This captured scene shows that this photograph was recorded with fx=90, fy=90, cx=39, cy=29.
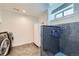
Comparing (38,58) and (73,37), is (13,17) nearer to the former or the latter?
(38,58)

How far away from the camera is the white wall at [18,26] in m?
0.97

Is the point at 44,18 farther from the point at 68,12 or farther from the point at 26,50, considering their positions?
the point at 26,50

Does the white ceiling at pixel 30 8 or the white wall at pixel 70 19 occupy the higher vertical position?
the white ceiling at pixel 30 8

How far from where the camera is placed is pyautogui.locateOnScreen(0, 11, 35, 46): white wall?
0.97 m

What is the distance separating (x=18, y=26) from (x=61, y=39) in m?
0.50

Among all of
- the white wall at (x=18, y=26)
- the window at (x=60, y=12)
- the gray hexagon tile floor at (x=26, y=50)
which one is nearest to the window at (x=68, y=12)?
the window at (x=60, y=12)

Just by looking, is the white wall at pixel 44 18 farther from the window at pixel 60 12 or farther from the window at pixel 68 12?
the window at pixel 68 12

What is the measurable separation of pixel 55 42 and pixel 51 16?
29cm

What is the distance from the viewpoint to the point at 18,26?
1022 millimetres

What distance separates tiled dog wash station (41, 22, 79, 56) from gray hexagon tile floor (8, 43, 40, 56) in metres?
0.08

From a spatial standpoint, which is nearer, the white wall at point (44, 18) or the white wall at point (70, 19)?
the white wall at point (70, 19)

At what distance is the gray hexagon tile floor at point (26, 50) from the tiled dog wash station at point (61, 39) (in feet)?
0.27

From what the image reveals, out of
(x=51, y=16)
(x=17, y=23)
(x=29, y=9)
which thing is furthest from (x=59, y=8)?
(x=17, y=23)

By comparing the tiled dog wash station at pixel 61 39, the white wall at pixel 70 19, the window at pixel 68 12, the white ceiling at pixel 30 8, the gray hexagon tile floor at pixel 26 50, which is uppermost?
the white ceiling at pixel 30 8
